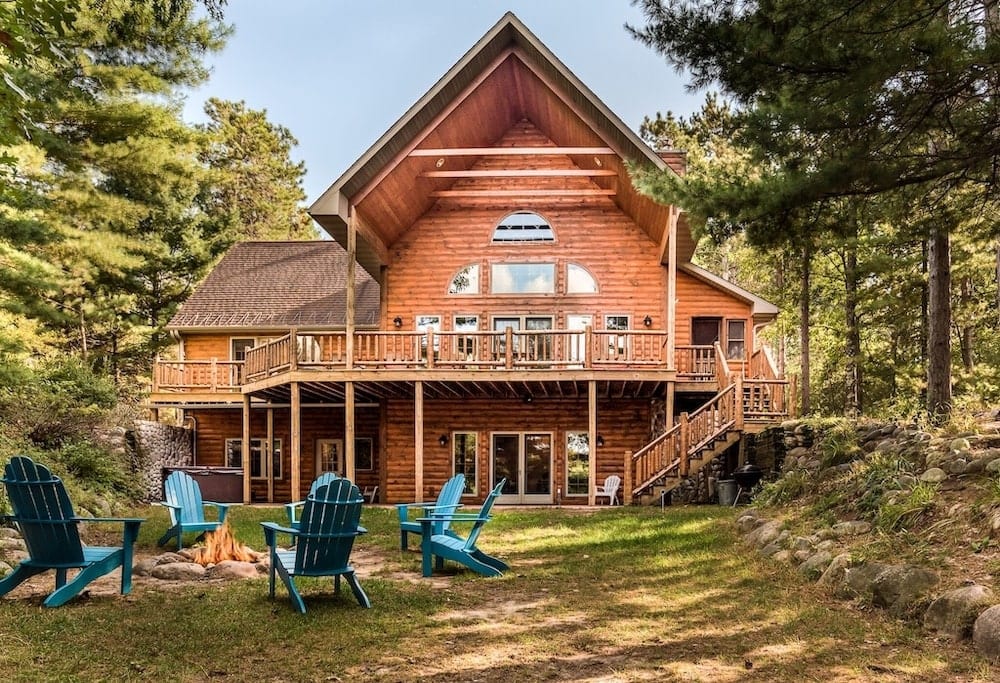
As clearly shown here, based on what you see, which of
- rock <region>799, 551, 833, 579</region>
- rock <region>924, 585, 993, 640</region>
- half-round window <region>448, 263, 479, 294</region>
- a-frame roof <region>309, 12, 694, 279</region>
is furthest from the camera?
half-round window <region>448, 263, 479, 294</region>

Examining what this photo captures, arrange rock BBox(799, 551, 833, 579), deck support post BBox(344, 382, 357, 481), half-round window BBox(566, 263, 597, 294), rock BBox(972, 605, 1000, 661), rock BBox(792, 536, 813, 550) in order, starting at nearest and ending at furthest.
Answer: rock BBox(972, 605, 1000, 661) < rock BBox(799, 551, 833, 579) < rock BBox(792, 536, 813, 550) < deck support post BBox(344, 382, 357, 481) < half-round window BBox(566, 263, 597, 294)

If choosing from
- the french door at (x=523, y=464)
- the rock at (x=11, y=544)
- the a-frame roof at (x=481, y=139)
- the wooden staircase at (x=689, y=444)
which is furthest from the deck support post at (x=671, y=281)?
the rock at (x=11, y=544)

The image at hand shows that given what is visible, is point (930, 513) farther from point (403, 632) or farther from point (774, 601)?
point (403, 632)

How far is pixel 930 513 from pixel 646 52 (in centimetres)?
503

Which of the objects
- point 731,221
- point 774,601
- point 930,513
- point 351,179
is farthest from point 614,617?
point 351,179

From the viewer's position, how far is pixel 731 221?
307 inches

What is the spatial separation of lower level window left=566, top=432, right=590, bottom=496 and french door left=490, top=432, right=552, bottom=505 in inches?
18.0

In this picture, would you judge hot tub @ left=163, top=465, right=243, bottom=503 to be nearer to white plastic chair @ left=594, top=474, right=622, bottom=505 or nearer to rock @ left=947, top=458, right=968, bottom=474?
white plastic chair @ left=594, top=474, right=622, bottom=505

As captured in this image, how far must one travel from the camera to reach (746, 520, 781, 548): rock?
8.88m

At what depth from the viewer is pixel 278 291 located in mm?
24000

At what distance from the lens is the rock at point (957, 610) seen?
5234mm

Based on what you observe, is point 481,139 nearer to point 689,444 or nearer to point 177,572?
point 689,444

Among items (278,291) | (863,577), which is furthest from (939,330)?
(278,291)

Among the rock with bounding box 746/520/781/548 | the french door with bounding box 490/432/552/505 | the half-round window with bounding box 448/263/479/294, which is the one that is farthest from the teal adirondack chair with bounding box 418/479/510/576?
the half-round window with bounding box 448/263/479/294
